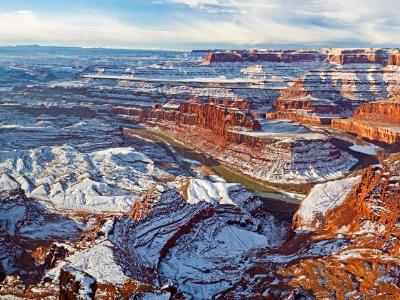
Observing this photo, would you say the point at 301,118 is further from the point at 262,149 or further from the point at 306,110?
the point at 262,149

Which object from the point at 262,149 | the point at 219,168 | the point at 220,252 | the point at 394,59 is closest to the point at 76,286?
the point at 220,252

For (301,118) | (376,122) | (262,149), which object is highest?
(376,122)

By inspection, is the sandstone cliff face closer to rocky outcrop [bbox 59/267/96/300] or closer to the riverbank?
rocky outcrop [bbox 59/267/96/300]

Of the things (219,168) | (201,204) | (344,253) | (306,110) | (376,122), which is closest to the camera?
(344,253)

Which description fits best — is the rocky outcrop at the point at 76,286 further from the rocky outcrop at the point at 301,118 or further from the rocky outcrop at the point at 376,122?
the rocky outcrop at the point at 301,118

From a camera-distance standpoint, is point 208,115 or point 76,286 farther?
point 208,115

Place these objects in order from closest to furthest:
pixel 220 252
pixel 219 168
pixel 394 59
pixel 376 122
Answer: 1. pixel 220 252
2. pixel 219 168
3. pixel 376 122
4. pixel 394 59
